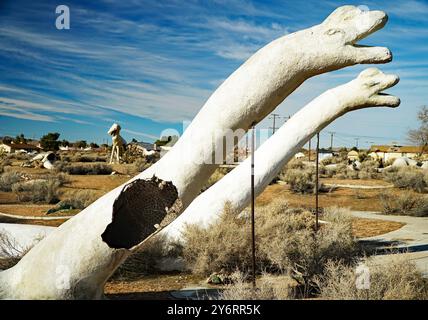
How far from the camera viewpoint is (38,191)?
726 inches

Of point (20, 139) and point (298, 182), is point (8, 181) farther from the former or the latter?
point (20, 139)

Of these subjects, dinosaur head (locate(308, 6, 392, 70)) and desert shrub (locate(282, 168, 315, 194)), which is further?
desert shrub (locate(282, 168, 315, 194))

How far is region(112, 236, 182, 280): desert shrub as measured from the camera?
306 inches

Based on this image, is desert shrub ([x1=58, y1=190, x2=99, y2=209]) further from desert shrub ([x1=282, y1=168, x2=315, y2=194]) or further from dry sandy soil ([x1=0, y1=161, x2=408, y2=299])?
desert shrub ([x1=282, y1=168, x2=315, y2=194])

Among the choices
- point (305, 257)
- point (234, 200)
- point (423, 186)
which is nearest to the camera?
point (305, 257)

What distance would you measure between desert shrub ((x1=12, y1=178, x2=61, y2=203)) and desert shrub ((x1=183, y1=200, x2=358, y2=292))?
11.0m

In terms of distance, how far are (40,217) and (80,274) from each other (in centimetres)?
913

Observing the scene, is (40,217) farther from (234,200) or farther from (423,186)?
(423,186)

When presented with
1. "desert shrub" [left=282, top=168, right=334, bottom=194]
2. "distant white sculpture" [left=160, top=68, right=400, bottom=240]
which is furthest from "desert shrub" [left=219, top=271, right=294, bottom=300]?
"desert shrub" [left=282, top=168, right=334, bottom=194]

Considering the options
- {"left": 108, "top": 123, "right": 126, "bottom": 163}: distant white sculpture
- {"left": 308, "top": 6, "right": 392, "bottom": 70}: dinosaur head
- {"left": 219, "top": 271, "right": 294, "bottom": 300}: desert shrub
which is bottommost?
{"left": 219, "top": 271, "right": 294, "bottom": 300}: desert shrub

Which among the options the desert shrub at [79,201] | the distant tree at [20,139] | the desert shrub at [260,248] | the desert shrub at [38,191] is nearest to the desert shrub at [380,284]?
the desert shrub at [260,248]

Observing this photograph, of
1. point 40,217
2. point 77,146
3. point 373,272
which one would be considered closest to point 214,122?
point 373,272

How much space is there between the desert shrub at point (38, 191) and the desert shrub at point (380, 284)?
43.8ft

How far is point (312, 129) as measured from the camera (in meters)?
7.75
